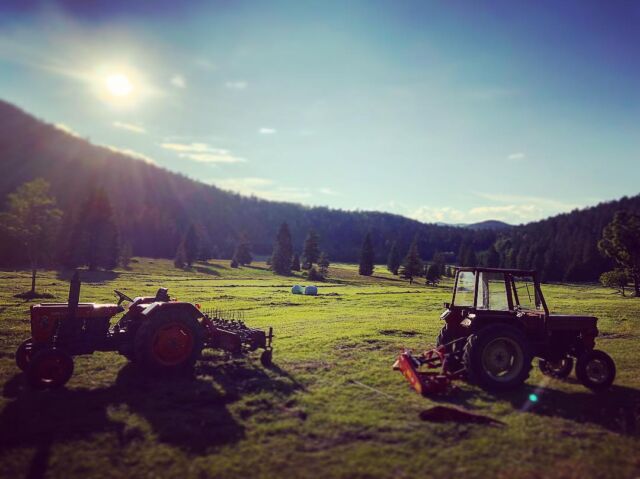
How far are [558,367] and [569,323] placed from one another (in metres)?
1.69

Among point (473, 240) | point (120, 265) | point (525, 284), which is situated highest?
point (473, 240)

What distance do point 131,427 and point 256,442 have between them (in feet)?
7.49

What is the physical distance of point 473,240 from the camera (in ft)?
595

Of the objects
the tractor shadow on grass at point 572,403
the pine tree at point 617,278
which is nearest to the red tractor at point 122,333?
the tractor shadow on grass at point 572,403

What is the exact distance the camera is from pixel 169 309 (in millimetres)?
10250

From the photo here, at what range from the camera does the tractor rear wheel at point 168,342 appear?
985cm

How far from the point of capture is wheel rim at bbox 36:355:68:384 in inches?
345

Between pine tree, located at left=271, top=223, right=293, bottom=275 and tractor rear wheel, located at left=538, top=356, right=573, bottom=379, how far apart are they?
74.0 metres

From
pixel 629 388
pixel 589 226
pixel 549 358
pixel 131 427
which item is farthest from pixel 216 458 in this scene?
pixel 589 226

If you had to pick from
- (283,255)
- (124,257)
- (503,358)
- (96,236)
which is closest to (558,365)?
(503,358)

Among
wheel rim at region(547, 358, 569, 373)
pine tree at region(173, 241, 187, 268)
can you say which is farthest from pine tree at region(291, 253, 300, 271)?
wheel rim at region(547, 358, 569, 373)

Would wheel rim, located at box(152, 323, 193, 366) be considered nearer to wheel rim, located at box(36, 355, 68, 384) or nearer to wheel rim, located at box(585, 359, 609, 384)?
wheel rim, located at box(36, 355, 68, 384)

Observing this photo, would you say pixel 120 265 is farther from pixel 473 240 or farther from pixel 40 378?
pixel 473 240

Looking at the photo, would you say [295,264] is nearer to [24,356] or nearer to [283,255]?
[283,255]
